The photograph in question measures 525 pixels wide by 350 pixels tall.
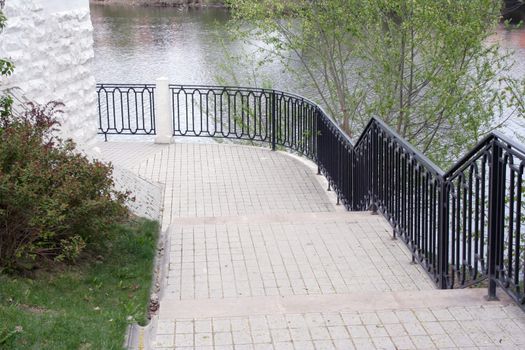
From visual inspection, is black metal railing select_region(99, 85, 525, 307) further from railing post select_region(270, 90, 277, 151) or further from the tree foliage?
the tree foliage

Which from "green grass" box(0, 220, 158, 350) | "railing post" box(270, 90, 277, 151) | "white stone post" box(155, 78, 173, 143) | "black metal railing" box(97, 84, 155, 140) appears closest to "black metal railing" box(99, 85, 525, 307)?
"green grass" box(0, 220, 158, 350)

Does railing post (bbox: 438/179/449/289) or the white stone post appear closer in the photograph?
railing post (bbox: 438/179/449/289)

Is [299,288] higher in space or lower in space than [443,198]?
lower

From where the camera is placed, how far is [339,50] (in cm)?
1523

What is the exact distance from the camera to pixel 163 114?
13.3 m

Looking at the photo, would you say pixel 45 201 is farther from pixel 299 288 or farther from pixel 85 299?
pixel 299 288

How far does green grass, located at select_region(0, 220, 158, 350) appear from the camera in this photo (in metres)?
4.52

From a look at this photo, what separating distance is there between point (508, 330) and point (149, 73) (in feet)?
71.7

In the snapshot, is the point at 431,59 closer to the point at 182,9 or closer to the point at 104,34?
the point at 104,34

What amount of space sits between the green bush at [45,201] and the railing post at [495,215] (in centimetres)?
296

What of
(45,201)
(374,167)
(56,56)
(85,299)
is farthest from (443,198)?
(56,56)

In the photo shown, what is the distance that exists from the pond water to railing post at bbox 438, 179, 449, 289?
448 inches

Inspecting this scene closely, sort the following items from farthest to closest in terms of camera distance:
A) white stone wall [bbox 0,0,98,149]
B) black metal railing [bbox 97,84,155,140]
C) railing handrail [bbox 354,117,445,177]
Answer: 1. black metal railing [bbox 97,84,155,140]
2. white stone wall [bbox 0,0,98,149]
3. railing handrail [bbox 354,117,445,177]

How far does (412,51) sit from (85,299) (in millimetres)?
9660
